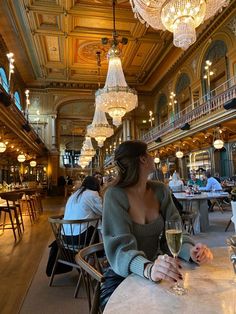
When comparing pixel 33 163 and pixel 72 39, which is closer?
pixel 72 39

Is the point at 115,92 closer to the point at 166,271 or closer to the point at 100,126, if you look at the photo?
the point at 100,126

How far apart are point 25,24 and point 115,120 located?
8.57 metres

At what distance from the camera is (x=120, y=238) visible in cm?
138

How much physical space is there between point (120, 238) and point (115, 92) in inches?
253

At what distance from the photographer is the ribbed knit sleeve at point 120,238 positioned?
1.29m

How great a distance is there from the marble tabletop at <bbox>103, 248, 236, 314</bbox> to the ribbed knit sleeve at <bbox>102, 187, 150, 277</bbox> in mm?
66

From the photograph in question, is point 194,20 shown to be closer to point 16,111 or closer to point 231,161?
point 16,111

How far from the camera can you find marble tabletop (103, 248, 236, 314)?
2.96ft

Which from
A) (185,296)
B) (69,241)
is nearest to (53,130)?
(69,241)

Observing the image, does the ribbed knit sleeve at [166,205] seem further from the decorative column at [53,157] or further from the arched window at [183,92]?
the decorative column at [53,157]

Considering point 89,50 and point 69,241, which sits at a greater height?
point 89,50

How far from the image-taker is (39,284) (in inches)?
132

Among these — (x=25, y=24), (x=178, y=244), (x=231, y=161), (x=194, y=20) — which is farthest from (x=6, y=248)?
(x=25, y=24)

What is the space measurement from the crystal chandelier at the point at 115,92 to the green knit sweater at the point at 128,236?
6054 mm
